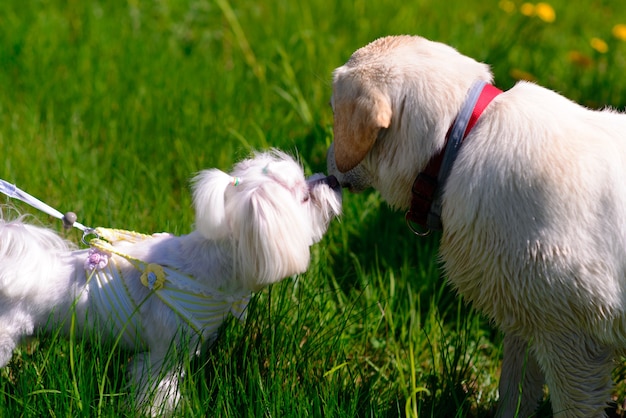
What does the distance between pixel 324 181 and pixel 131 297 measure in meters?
0.81

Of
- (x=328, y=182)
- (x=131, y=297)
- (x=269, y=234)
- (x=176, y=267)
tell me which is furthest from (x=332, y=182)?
(x=131, y=297)

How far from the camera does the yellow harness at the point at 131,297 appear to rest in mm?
2588

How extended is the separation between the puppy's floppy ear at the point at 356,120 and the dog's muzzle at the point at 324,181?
0.12 metres

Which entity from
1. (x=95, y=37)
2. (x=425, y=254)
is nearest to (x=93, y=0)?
(x=95, y=37)

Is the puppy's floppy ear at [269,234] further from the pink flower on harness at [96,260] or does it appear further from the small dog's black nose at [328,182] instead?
the pink flower on harness at [96,260]

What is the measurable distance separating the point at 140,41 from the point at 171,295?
317 cm

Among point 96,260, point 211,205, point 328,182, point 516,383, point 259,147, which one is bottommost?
point 516,383

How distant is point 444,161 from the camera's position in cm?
247

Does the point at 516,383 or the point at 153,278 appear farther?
the point at 516,383

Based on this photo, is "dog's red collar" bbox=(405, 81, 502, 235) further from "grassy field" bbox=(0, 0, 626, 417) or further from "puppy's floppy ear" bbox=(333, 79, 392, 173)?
"grassy field" bbox=(0, 0, 626, 417)

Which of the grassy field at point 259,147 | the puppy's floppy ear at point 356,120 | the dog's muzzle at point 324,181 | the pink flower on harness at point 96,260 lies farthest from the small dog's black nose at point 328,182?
the pink flower on harness at point 96,260

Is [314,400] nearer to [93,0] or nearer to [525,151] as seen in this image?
[525,151]

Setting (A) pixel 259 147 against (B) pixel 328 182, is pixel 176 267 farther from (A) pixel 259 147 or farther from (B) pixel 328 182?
(A) pixel 259 147

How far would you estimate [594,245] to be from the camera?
91.4 inches
